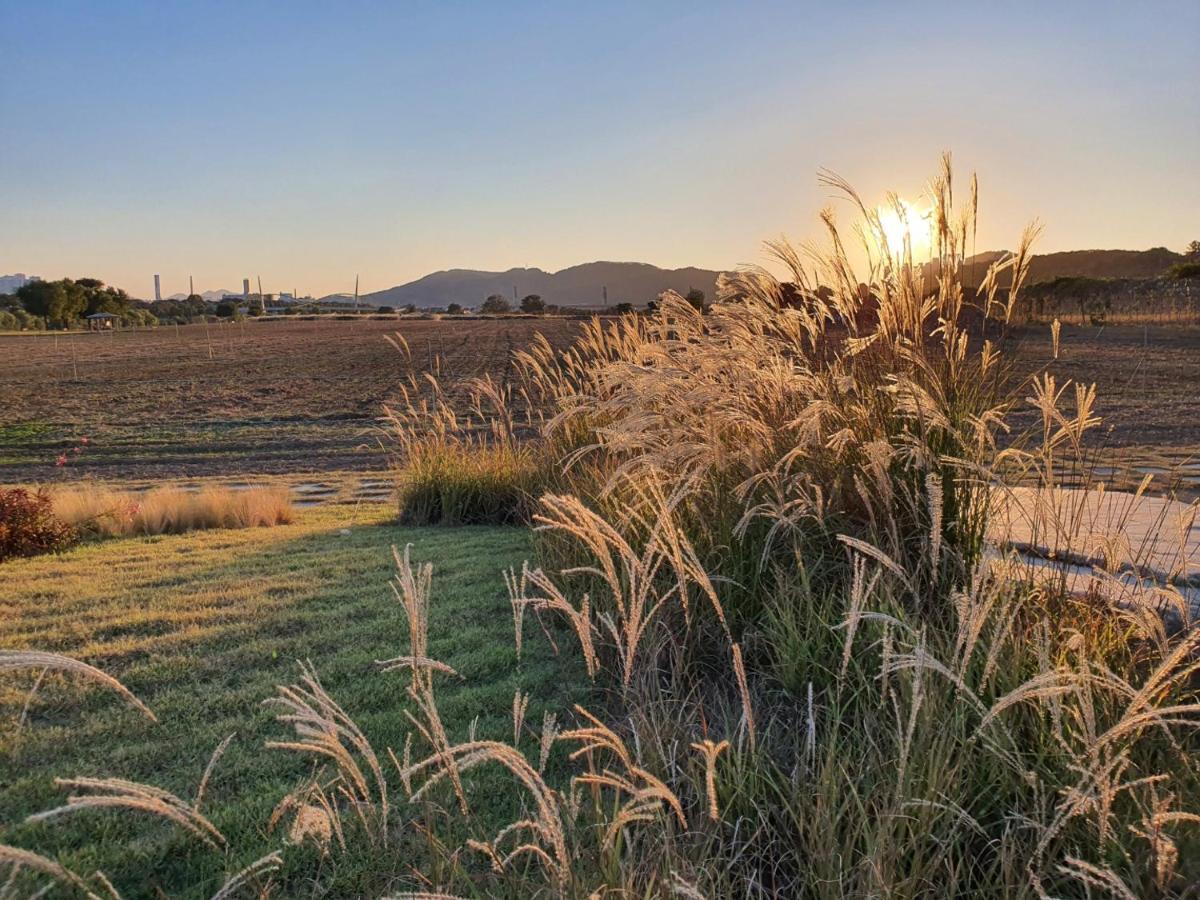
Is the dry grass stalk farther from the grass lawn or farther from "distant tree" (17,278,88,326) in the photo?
"distant tree" (17,278,88,326)

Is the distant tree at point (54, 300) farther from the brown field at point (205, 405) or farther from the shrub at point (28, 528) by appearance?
the shrub at point (28, 528)

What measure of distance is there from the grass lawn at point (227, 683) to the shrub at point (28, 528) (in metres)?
0.47

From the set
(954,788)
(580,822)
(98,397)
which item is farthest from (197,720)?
(98,397)

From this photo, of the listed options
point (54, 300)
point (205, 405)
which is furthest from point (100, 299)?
point (205, 405)

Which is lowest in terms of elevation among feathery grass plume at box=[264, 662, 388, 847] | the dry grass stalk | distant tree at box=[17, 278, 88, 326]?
the dry grass stalk

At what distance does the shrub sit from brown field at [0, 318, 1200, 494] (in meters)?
5.51

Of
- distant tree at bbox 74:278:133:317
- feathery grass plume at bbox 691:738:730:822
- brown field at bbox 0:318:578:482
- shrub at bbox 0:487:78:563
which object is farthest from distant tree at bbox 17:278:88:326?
feathery grass plume at bbox 691:738:730:822

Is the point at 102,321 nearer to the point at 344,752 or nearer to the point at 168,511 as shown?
the point at 168,511

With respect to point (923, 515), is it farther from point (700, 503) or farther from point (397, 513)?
point (397, 513)

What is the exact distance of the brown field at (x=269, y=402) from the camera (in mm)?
12312

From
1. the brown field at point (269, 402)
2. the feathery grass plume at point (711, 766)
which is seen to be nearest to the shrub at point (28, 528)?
the brown field at point (269, 402)

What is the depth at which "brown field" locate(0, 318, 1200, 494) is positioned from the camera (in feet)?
40.4

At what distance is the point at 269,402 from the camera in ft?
68.1

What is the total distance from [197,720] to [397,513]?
4895 mm
